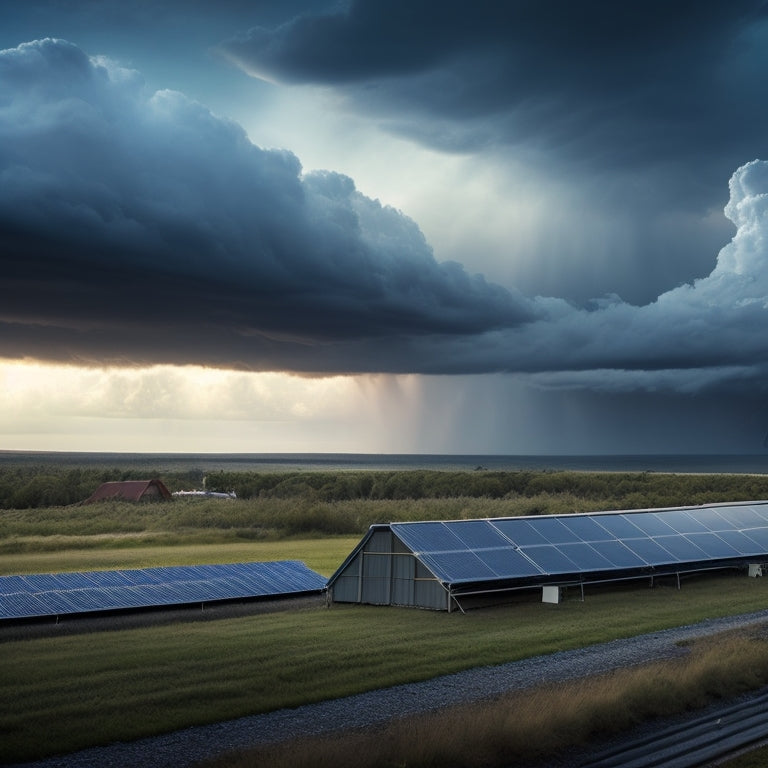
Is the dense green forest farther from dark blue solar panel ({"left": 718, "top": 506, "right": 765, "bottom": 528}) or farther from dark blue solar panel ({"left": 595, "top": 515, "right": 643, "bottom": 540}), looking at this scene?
dark blue solar panel ({"left": 595, "top": 515, "right": 643, "bottom": 540})

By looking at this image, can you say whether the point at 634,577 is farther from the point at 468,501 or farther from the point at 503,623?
the point at 468,501

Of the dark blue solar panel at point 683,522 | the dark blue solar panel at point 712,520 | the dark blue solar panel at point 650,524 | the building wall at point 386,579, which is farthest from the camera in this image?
the dark blue solar panel at point 712,520

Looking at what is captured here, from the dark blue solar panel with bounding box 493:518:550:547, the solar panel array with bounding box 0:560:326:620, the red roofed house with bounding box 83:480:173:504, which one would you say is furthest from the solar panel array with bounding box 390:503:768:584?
the red roofed house with bounding box 83:480:173:504

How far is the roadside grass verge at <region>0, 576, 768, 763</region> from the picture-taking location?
22.8m

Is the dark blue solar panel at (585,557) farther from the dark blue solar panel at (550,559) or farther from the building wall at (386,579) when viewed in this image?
the building wall at (386,579)

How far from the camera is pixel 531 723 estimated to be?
2086 cm

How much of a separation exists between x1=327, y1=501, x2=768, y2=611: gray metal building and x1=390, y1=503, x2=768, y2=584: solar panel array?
2.3 inches

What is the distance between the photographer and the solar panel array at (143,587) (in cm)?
3859

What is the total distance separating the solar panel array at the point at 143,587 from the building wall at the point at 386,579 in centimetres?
394

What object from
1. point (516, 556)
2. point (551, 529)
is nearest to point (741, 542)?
point (551, 529)

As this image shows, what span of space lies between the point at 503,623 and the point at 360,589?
8.12m

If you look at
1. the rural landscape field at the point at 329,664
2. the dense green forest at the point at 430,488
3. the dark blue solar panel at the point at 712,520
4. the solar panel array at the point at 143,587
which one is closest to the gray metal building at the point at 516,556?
the rural landscape field at the point at 329,664

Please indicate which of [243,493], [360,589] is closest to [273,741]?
[360,589]

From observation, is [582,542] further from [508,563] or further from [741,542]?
[741,542]
